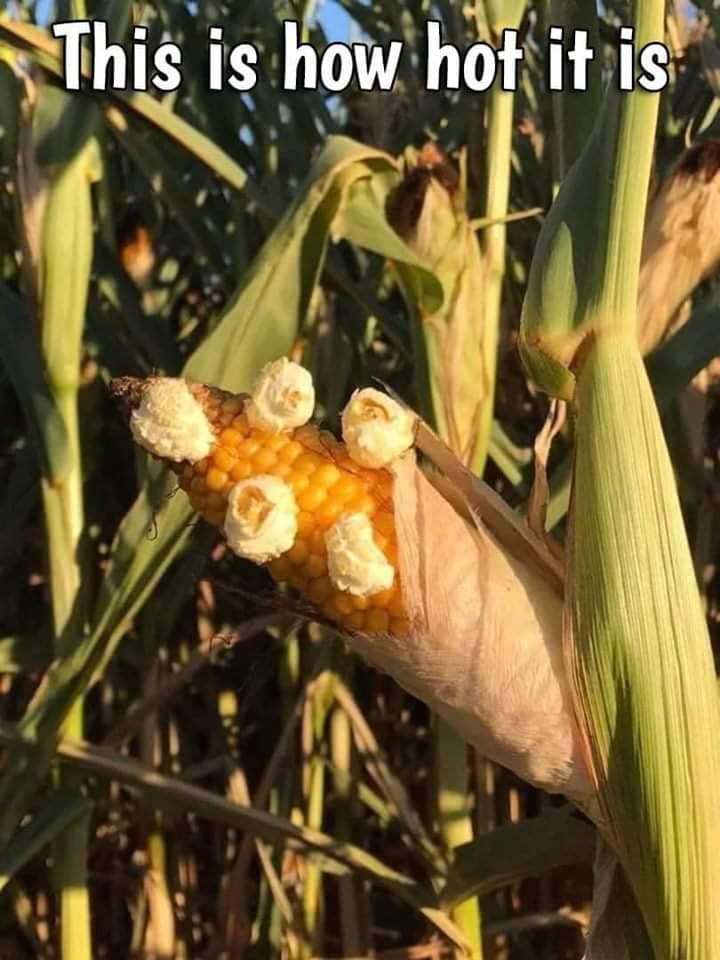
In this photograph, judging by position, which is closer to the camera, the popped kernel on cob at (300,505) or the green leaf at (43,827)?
the popped kernel on cob at (300,505)

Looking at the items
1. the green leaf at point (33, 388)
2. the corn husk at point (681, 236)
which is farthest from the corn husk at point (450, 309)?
the green leaf at point (33, 388)

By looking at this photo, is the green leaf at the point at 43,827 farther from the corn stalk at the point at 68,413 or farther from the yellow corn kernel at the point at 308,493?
the yellow corn kernel at the point at 308,493

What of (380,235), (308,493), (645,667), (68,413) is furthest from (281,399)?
(68,413)

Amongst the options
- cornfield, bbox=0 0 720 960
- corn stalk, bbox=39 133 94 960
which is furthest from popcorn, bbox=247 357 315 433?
corn stalk, bbox=39 133 94 960

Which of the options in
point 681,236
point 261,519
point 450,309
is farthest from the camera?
point 450,309

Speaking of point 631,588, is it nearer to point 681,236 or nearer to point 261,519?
point 261,519

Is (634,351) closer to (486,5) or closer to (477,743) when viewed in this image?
(477,743)

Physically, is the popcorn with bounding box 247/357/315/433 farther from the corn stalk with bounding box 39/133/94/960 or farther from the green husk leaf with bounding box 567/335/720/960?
the corn stalk with bounding box 39/133/94/960
